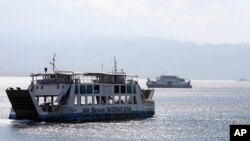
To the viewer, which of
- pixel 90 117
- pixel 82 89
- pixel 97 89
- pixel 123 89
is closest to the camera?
pixel 82 89

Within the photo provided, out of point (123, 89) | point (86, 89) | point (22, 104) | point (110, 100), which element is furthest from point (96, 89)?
point (22, 104)

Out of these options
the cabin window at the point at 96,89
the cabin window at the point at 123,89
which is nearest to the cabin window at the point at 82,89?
the cabin window at the point at 96,89

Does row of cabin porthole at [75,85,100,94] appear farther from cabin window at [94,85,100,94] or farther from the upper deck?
the upper deck

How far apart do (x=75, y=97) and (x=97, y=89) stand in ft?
13.4

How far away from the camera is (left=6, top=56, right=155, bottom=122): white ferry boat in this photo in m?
78.3

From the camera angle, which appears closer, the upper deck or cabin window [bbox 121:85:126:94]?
the upper deck

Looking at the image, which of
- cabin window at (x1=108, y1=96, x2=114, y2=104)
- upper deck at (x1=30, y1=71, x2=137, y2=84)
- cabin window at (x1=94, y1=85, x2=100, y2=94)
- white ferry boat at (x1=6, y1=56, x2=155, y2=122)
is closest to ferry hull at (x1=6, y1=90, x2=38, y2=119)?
white ferry boat at (x1=6, y1=56, x2=155, y2=122)

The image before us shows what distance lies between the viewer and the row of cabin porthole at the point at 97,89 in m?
81.1

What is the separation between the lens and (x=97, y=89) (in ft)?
273

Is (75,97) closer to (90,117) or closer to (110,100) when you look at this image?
(90,117)

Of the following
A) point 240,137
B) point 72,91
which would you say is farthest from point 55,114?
point 240,137

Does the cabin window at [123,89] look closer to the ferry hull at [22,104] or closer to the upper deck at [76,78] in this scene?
the upper deck at [76,78]

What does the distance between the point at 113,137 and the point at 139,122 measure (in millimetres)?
18218

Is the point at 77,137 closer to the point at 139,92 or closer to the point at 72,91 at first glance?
the point at 72,91
